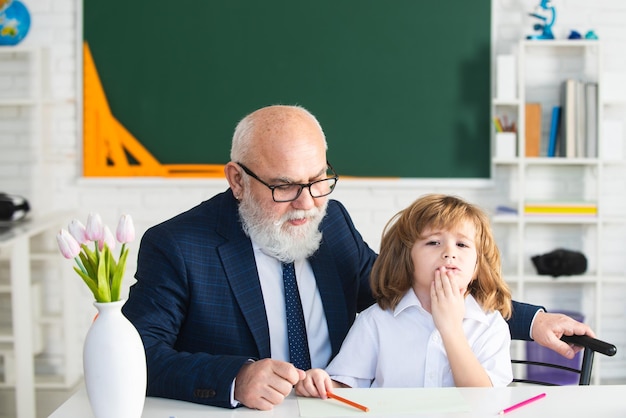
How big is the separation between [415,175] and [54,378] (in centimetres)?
211

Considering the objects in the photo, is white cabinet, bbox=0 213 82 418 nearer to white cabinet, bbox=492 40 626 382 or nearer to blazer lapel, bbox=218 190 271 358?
blazer lapel, bbox=218 190 271 358

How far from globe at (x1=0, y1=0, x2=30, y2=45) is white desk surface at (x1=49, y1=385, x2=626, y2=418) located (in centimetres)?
281

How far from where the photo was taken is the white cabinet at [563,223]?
13.5 feet

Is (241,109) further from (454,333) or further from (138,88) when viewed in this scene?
(454,333)

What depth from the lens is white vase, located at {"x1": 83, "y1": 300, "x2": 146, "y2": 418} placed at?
56.9 inches

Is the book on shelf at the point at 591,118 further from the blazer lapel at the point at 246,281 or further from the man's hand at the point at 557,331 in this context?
the blazer lapel at the point at 246,281

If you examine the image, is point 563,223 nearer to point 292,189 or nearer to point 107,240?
point 292,189

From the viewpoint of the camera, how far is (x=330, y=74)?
4.16 m

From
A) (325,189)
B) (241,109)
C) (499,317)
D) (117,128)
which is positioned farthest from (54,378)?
(499,317)

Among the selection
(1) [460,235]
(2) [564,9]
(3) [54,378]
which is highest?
(2) [564,9]

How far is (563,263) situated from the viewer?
4031 mm

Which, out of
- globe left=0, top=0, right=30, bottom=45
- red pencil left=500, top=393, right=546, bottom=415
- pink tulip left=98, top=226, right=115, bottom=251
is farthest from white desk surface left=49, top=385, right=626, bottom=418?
globe left=0, top=0, right=30, bottom=45


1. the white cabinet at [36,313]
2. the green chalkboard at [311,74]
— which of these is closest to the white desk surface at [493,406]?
the white cabinet at [36,313]

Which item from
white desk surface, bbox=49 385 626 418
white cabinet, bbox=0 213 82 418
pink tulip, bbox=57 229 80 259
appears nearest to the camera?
pink tulip, bbox=57 229 80 259
